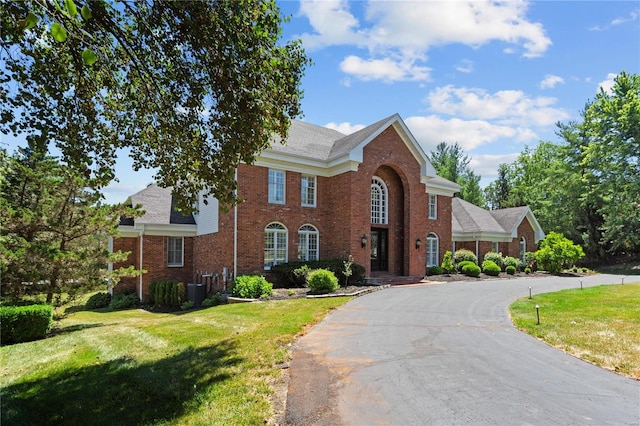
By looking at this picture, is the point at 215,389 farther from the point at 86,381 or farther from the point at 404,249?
the point at 404,249

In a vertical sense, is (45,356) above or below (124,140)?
below

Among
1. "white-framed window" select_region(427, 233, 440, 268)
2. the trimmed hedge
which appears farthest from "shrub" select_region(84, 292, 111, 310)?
"white-framed window" select_region(427, 233, 440, 268)

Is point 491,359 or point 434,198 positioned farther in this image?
point 434,198

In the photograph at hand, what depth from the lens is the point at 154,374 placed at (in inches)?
265

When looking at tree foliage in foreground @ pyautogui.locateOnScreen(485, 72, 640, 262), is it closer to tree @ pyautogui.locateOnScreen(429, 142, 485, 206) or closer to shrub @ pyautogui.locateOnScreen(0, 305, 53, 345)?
tree @ pyautogui.locateOnScreen(429, 142, 485, 206)

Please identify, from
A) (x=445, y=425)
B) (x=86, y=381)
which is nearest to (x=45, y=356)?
(x=86, y=381)

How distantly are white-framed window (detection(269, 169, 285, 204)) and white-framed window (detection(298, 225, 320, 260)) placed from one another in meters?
1.95

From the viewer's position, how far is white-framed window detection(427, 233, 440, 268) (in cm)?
2544

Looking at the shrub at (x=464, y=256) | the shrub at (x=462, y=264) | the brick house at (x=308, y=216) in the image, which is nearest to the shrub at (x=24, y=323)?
the brick house at (x=308, y=216)

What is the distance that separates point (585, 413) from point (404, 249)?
Answer: 60.8 feet

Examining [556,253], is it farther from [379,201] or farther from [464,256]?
[379,201]

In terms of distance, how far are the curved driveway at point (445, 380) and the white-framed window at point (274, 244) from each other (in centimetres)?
983

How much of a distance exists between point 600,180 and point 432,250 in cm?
2416

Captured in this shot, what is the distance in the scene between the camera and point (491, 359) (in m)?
6.87
